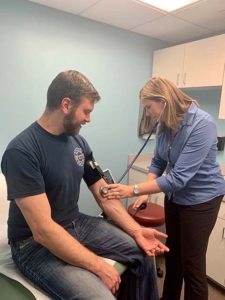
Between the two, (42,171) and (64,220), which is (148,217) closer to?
(64,220)

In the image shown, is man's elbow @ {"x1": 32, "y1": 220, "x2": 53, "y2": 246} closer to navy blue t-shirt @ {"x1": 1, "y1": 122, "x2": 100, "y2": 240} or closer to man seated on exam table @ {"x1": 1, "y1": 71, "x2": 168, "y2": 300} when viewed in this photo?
man seated on exam table @ {"x1": 1, "y1": 71, "x2": 168, "y2": 300}

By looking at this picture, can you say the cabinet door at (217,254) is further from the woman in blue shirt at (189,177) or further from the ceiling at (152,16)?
the ceiling at (152,16)

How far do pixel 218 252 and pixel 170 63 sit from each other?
1.70 m

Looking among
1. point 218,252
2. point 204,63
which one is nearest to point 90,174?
point 218,252

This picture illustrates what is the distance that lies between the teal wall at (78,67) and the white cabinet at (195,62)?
0.89ft

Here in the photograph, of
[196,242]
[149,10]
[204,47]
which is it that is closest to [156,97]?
[196,242]

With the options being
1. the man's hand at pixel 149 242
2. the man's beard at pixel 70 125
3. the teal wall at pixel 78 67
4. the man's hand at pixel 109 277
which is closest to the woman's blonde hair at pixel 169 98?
the man's beard at pixel 70 125

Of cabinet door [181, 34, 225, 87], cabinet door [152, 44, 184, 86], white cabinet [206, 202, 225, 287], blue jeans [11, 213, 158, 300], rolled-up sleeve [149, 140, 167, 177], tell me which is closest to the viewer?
blue jeans [11, 213, 158, 300]

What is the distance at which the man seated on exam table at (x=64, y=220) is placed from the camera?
104 cm

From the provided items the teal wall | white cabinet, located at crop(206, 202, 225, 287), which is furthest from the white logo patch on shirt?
white cabinet, located at crop(206, 202, 225, 287)

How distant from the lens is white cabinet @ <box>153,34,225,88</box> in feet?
6.90

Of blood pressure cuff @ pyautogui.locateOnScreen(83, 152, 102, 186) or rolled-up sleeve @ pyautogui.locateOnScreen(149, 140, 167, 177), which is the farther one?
rolled-up sleeve @ pyautogui.locateOnScreen(149, 140, 167, 177)

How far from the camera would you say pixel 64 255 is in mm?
1044

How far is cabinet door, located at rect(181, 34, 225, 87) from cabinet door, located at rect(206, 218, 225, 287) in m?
1.13
